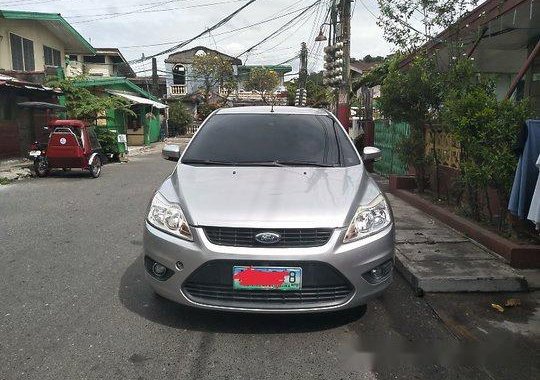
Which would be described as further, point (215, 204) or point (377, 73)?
point (377, 73)

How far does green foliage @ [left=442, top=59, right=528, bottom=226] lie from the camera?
5.11 m

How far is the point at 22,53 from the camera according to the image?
748 inches

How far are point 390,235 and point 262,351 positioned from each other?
1282mm

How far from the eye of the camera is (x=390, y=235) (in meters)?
3.54

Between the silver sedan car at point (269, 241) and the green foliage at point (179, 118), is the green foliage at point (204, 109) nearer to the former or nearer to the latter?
the green foliage at point (179, 118)

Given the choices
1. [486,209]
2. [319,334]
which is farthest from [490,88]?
[319,334]

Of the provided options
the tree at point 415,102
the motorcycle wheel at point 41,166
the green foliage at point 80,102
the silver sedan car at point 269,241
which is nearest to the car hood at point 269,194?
the silver sedan car at point 269,241

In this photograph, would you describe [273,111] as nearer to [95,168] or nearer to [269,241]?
[269,241]

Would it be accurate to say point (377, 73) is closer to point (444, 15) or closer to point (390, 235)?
point (444, 15)

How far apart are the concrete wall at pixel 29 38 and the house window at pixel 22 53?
0.20 m

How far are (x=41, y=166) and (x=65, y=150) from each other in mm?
976

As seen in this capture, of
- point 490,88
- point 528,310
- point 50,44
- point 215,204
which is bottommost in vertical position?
point 528,310

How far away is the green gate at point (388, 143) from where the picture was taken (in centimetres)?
1089

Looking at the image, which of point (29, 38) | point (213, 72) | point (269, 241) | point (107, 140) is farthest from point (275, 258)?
point (213, 72)
